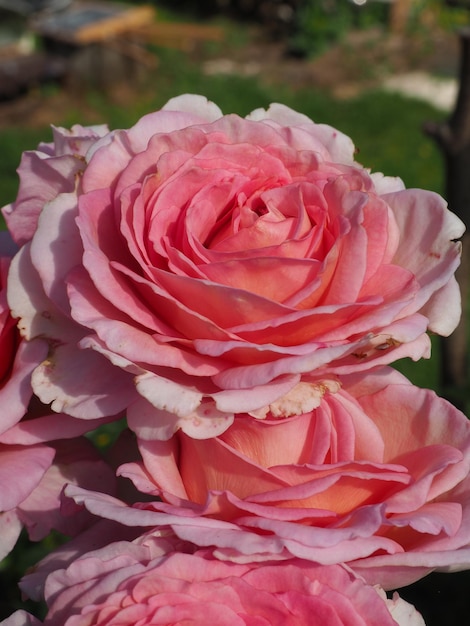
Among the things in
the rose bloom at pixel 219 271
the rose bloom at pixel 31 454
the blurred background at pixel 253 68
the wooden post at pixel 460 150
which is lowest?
the blurred background at pixel 253 68

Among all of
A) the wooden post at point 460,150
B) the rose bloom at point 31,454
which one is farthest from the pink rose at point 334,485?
the wooden post at point 460,150

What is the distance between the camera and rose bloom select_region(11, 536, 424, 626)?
0.65 m

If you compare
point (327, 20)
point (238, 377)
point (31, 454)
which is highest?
point (238, 377)

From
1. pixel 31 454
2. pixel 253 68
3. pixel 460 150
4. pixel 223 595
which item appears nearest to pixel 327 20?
pixel 253 68

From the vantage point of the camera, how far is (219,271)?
696 mm

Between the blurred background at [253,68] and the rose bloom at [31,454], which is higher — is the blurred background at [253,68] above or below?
below

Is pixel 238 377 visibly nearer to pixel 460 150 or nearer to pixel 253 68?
pixel 460 150

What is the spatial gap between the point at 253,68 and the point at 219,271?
654 centimetres

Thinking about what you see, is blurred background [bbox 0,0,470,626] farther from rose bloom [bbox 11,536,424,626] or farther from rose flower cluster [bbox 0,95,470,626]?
rose bloom [bbox 11,536,424,626]

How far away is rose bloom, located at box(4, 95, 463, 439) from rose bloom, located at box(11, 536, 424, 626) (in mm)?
106

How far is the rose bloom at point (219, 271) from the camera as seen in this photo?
0.69 metres

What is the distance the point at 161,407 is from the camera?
0.68 meters

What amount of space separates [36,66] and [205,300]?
580 centimetres

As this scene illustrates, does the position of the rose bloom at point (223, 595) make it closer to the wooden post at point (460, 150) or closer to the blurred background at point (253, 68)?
the wooden post at point (460, 150)
